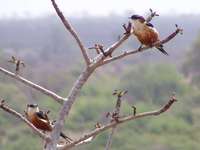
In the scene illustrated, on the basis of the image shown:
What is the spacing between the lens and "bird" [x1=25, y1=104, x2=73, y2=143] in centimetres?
214

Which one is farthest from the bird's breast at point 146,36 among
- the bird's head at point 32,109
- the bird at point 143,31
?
the bird's head at point 32,109

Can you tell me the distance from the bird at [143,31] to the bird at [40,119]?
0.36 metres

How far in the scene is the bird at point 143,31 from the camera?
2.13 meters

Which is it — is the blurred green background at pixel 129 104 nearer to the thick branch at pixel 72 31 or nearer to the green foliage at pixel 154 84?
the green foliage at pixel 154 84

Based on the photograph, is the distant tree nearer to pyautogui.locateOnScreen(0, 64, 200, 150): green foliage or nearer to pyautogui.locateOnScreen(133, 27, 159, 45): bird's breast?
pyautogui.locateOnScreen(133, 27, 159, 45): bird's breast

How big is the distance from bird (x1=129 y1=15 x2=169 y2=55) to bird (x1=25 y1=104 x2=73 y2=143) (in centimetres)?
36

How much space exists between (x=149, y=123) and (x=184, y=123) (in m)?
1.26

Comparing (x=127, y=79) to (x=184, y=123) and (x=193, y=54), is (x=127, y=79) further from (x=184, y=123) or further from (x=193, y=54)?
(x=184, y=123)

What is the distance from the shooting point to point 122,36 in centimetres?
191

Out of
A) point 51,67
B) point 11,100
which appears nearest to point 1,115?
point 11,100

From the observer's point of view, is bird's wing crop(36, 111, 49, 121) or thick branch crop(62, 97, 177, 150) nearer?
thick branch crop(62, 97, 177, 150)

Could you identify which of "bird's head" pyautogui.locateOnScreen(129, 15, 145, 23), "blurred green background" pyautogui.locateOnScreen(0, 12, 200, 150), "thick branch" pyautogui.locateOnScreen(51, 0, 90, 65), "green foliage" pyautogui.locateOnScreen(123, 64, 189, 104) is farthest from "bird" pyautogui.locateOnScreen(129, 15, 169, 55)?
"green foliage" pyautogui.locateOnScreen(123, 64, 189, 104)

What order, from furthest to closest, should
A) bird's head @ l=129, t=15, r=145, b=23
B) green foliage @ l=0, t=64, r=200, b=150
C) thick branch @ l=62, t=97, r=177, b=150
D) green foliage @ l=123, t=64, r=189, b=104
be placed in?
1. green foliage @ l=123, t=64, r=189, b=104
2. green foliage @ l=0, t=64, r=200, b=150
3. bird's head @ l=129, t=15, r=145, b=23
4. thick branch @ l=62, t=97, r=177, b=150

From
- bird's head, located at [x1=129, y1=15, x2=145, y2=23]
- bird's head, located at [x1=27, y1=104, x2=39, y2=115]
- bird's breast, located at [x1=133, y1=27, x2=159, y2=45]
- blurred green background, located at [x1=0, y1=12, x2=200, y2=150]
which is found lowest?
blurred green background, located at [x1=0, y1=12, x2=200, y2=150]
